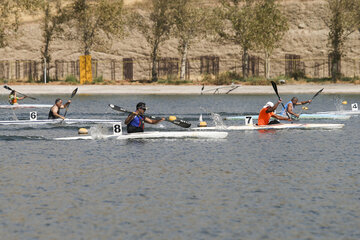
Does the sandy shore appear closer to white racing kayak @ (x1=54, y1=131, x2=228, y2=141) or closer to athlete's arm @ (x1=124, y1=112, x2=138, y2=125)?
white racing kayak @ (x1=54, y1=131, x2=228, y2=141)

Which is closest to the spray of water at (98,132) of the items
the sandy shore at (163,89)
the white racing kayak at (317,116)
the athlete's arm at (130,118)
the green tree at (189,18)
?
the athlete's arm at (130,118)

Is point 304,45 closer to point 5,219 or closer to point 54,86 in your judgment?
point 54,86

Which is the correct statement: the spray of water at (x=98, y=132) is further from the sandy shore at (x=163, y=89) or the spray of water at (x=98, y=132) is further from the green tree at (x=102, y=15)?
the green tree at (x=102, y=15)

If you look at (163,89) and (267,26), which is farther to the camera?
(267,26)

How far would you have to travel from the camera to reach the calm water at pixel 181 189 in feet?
44.1

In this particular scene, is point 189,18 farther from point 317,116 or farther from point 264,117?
point 264,117

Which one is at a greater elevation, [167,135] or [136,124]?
[136,124]

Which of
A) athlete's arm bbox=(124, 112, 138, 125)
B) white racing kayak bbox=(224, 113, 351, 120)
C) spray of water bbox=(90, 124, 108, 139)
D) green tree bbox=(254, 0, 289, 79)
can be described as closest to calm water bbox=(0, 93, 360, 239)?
athlete's arm bbox=(124, 112, 138, 125)

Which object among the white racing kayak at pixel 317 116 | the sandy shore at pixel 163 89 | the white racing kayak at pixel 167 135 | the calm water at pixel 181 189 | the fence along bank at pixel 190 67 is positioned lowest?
the calm water at pixel 181 189

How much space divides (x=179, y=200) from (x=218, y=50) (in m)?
87.0

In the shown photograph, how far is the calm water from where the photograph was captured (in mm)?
13445

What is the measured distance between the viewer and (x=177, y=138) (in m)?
29.1

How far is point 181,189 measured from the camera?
56.4 ft

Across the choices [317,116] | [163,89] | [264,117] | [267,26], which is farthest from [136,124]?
[267,26]
